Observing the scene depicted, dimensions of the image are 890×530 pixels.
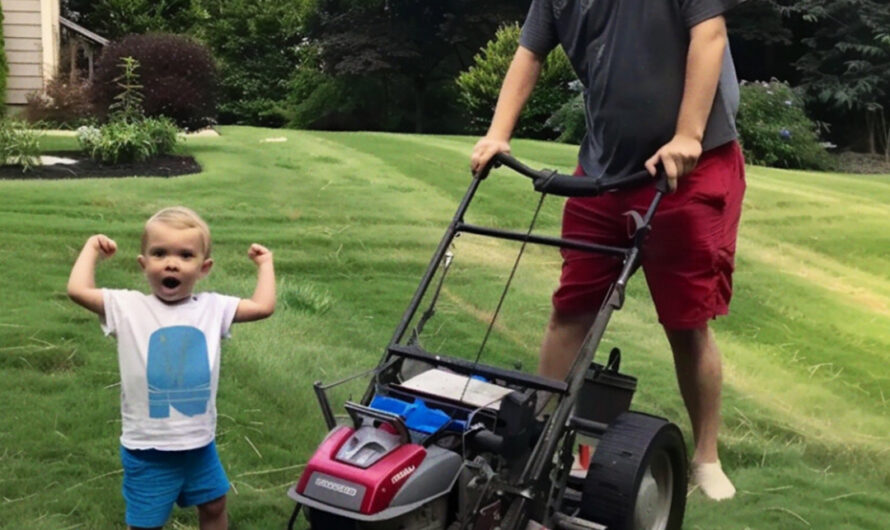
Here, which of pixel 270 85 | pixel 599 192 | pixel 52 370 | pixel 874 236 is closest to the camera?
pixel 599 192

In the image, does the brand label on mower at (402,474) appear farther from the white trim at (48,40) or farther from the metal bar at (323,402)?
the white trim at (48,40)

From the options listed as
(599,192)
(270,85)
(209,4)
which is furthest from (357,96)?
(599,192)

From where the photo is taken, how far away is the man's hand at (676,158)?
9.00 ft

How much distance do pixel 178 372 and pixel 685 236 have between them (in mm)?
1432

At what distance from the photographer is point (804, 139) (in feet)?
43.2

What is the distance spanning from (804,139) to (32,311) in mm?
10917

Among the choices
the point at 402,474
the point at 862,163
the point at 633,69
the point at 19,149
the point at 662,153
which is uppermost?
the point at 633,69

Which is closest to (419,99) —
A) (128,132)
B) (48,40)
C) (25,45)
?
(48,40)

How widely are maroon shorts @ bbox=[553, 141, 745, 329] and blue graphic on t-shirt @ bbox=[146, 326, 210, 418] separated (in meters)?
1.25

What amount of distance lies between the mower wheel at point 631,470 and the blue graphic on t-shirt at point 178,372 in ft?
3.06

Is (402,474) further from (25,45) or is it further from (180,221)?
(25,45)

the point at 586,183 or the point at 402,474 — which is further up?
the point at 586,183

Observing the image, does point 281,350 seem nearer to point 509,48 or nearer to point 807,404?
point 807,404

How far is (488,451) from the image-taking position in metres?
2.40
